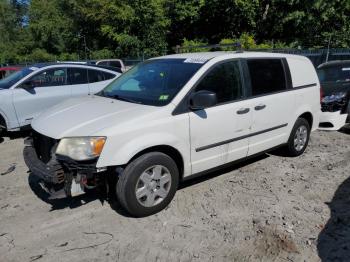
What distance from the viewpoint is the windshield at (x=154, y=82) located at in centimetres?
428

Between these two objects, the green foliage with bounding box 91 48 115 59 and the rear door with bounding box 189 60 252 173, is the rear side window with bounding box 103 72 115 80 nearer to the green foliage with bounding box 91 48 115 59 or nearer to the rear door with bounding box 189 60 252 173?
the rear door with bounding box 189 60 252 173

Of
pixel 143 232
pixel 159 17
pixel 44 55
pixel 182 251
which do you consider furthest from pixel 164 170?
pixel 44 55

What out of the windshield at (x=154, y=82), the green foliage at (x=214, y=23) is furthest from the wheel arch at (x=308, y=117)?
the green foliage at (x=214, y=23)

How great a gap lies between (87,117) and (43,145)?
0.60m

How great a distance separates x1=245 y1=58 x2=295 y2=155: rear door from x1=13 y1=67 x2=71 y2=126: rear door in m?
4.57

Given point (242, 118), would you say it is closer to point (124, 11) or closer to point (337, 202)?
point (337, 202)

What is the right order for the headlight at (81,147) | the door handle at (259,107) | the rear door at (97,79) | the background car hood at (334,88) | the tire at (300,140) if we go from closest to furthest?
the headlight at (81,147)
the door handle at (259,107)
the tire at (300,140)
the background car hood at (334,88)
the rear door at (97,79)

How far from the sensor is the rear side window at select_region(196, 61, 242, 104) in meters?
4.41

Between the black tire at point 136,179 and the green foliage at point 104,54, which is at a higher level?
the green foliage at point 104,54

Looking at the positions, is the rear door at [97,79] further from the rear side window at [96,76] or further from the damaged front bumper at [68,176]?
the damaged front bumper at [68,176]

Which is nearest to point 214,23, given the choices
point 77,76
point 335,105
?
point 77,76

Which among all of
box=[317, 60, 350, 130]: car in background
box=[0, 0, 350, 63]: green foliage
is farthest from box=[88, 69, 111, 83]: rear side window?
box=[0, 0, 350, 63]: green foliage

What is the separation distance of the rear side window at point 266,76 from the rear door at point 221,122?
265 millimetres

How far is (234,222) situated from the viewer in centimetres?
398
